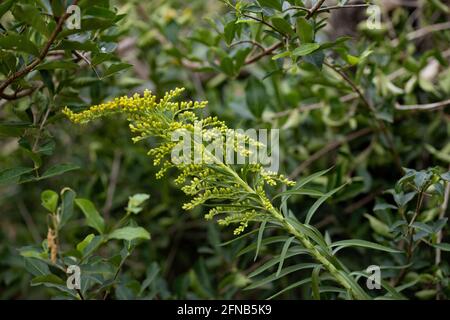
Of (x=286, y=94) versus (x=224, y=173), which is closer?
(x=224, y=173)

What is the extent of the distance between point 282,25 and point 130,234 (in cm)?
47

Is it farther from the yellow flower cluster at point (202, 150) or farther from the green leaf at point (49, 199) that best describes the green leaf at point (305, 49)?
the green leaf at point (49, 199)

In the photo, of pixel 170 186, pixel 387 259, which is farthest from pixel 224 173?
pixel 170 186

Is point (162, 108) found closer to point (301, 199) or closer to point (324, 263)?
point (324, 263)

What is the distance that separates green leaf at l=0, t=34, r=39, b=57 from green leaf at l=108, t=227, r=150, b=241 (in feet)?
1.18

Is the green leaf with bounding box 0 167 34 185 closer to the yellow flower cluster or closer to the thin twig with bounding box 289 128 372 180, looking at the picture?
the yellow flower cluster

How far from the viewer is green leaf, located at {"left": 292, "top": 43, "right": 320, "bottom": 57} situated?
2.75ft

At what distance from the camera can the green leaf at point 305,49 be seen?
0.84m

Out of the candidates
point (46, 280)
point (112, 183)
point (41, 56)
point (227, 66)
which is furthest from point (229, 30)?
point (112, 183)

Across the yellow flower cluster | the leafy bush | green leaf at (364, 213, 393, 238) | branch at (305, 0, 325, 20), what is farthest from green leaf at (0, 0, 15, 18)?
green leaf at (364, 213, 393, 238)

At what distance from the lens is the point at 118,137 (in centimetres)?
175

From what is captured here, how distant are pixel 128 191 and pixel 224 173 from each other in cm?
91

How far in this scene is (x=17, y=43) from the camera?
78 centimetres

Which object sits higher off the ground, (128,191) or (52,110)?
(52,110)
